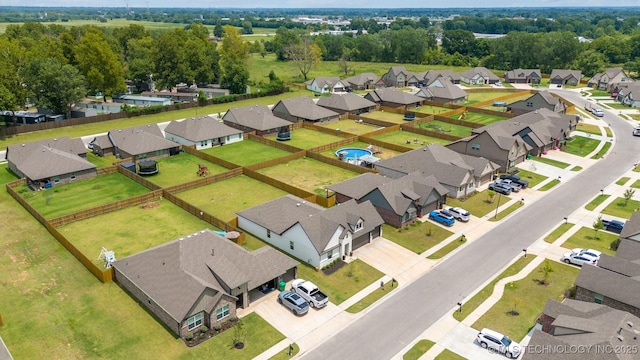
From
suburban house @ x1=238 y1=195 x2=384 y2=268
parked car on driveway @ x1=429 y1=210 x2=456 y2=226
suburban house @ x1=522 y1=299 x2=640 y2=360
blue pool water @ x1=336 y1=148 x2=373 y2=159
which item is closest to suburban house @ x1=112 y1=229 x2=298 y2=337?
suburban house @ x1=238 y1=195 x2=384 y2=268

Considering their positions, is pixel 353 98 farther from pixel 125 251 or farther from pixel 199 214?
pixel 125 251

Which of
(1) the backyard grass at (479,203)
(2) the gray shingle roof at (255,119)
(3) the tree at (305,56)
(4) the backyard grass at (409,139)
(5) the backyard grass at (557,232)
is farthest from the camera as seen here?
(3) the tree at (305,56)

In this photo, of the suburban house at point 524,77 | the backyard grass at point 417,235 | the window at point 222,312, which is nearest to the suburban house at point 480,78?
the suburban house at point 524,77

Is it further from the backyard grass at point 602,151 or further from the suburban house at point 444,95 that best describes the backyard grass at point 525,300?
the suburban house at point 444,95

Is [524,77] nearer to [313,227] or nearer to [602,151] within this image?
[602,151]

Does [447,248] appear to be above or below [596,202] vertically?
below

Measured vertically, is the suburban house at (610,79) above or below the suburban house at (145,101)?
above

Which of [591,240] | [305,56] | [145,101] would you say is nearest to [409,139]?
[591,240]
